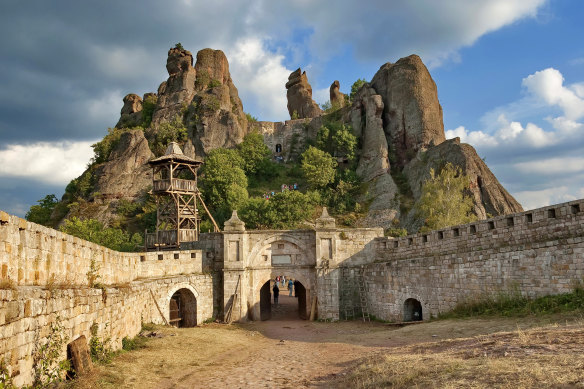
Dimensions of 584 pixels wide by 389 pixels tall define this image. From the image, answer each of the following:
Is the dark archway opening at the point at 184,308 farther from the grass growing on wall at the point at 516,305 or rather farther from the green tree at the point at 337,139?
the green tree at the point at 337,139

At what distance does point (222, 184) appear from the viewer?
137 feet

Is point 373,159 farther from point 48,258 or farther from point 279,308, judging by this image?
point 48,258

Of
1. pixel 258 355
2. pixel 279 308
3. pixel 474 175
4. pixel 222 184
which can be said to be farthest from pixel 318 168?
pixel 258 355

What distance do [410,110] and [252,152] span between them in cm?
1717

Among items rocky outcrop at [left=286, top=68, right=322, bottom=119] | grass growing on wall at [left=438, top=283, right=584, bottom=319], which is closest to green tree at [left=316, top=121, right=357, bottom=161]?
rocky outcrop at [left=286, top=68, right=322, bottom=119]

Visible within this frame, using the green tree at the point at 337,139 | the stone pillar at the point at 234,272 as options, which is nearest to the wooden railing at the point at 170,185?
the stone pillar at the point at 234,272

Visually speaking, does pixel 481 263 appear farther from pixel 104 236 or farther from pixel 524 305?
pixel 104 236

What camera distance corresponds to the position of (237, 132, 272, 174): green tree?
48.4 m

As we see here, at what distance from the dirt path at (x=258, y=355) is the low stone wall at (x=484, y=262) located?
4.95 ft

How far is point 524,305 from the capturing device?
12688 mm

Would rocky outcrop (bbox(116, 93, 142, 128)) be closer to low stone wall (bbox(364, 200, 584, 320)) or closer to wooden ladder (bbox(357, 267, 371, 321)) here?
wooden ladder (bbox(357, 267, 371, 321))

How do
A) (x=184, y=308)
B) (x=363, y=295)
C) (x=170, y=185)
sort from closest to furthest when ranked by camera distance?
1. (x=184, y=308)
2. (x=363, y=295)
3. (x=170, y=185)

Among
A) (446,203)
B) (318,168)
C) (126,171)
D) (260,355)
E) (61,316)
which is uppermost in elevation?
(126,171)

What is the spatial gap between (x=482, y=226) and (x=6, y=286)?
45.8 feet
